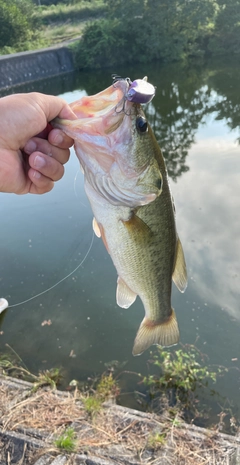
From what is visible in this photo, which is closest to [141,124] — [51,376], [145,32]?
[51,376]

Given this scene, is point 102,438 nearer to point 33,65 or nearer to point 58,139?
point 58,139

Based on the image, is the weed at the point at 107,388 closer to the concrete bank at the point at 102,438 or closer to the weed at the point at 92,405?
the weed at the point at 92,405

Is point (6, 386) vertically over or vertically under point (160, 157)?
under

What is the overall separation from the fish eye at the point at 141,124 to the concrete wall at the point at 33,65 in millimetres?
24697

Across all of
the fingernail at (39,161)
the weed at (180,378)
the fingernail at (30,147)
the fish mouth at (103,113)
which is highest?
the fish mouth at (103,113)

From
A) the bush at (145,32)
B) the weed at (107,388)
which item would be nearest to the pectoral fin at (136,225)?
the weed at (107,388)

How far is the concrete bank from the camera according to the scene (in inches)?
112

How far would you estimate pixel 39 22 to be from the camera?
36.6 metres

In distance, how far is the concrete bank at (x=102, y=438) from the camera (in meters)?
2.84

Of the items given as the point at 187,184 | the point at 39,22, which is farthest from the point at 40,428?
the point at 39,22

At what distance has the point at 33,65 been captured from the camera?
85.0ft

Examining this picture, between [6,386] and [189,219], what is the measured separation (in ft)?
16.5

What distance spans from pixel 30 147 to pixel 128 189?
598mm

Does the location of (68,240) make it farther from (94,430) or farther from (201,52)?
(201,52)
